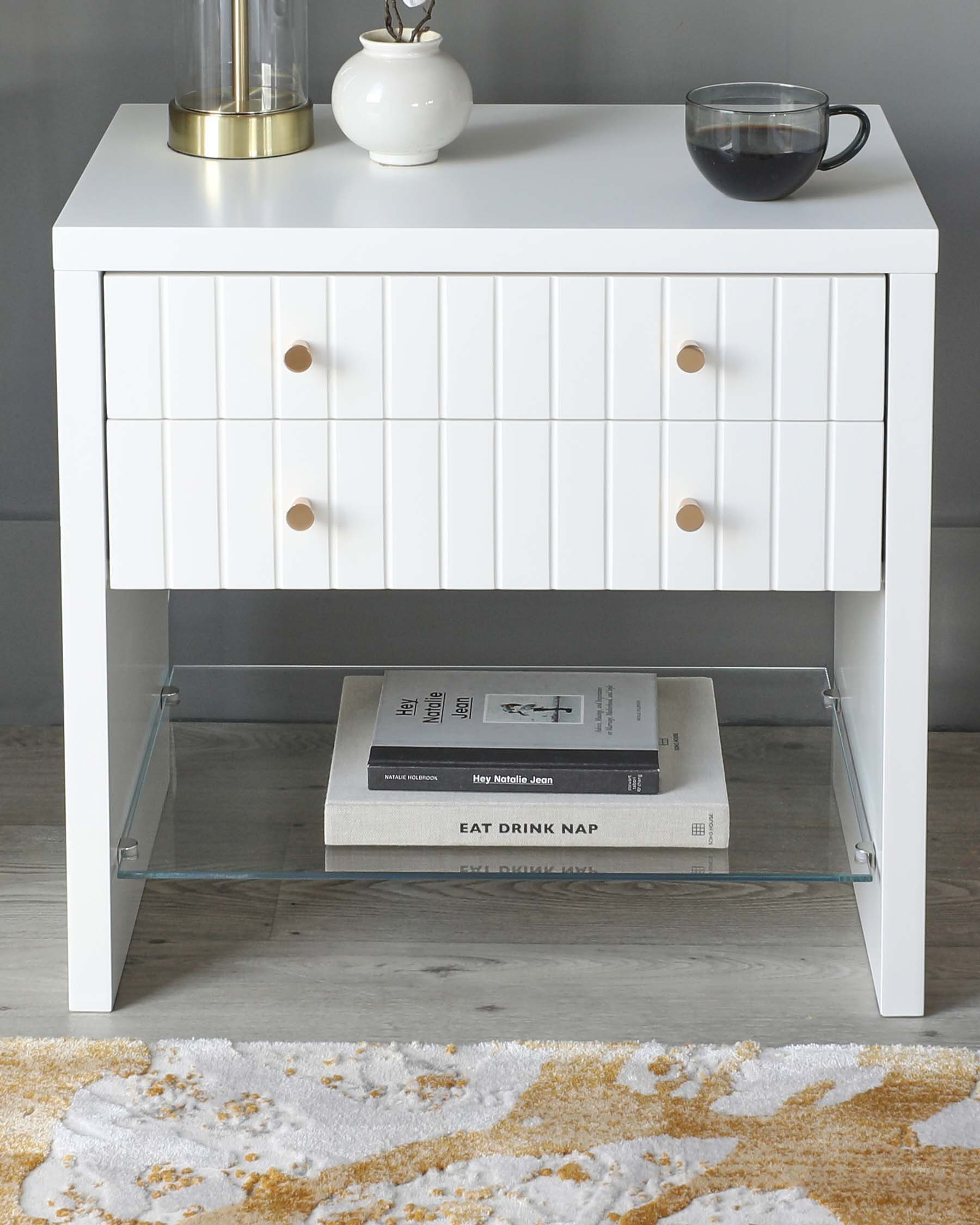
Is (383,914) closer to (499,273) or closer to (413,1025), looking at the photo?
(413,1025)

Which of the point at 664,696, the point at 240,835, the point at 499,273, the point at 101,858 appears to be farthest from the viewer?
the point at 664,696

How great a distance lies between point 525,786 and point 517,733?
0.07m

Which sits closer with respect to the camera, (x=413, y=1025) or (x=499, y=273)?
(x=499, y=273)

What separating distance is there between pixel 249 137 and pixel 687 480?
506 mm

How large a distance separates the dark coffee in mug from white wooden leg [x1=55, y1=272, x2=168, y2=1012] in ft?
1.66

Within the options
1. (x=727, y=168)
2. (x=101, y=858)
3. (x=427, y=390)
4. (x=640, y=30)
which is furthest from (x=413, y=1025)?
(x=640, y=30)

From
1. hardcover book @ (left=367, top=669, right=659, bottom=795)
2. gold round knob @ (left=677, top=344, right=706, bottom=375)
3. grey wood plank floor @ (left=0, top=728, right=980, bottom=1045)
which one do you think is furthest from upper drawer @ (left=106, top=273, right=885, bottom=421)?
grey wood plank floor @ (left=0, top=728, right=980, bottom=1045)

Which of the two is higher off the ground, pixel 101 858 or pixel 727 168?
pixel 727 168

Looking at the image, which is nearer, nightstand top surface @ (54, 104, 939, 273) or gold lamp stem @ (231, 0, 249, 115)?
nightstand top surface @ (54, 104, 939, 273)

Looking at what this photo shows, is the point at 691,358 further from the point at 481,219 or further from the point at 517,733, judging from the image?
the point at 517,733

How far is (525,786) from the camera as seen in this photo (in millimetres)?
1497

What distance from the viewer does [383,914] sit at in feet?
5.22

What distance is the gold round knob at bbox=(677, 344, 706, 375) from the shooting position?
1278 millimetres

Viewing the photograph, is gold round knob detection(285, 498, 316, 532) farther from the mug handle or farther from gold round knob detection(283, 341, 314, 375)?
the mug handle
